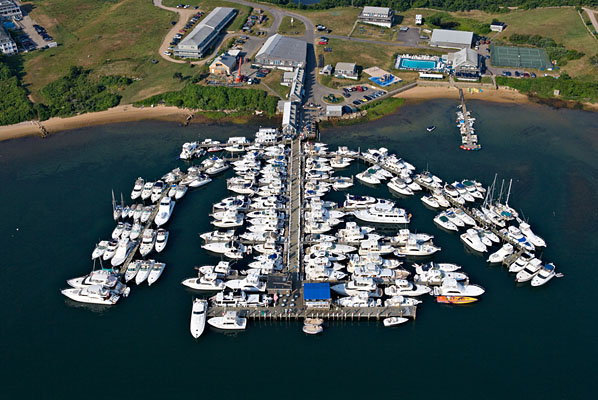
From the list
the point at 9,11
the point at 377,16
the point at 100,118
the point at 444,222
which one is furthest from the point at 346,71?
the point at 9,11

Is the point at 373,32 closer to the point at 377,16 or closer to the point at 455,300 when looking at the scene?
the point at 377,16

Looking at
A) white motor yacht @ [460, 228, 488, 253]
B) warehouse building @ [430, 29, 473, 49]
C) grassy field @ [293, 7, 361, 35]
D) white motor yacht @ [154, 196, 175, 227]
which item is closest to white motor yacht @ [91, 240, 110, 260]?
white motor yacht @ [154, 196, 175, 227]

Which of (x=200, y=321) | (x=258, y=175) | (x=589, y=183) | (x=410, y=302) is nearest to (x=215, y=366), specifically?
(x=200, y=321)

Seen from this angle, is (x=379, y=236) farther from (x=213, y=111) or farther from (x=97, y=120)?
(x=97, y=120)

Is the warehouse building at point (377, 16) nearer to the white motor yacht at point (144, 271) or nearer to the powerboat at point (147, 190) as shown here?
the powerboat at point (147, 190)

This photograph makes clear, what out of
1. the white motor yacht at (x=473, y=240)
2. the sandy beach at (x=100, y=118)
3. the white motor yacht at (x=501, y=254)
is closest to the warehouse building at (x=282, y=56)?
the sandy beach at (x=100, y=118)
